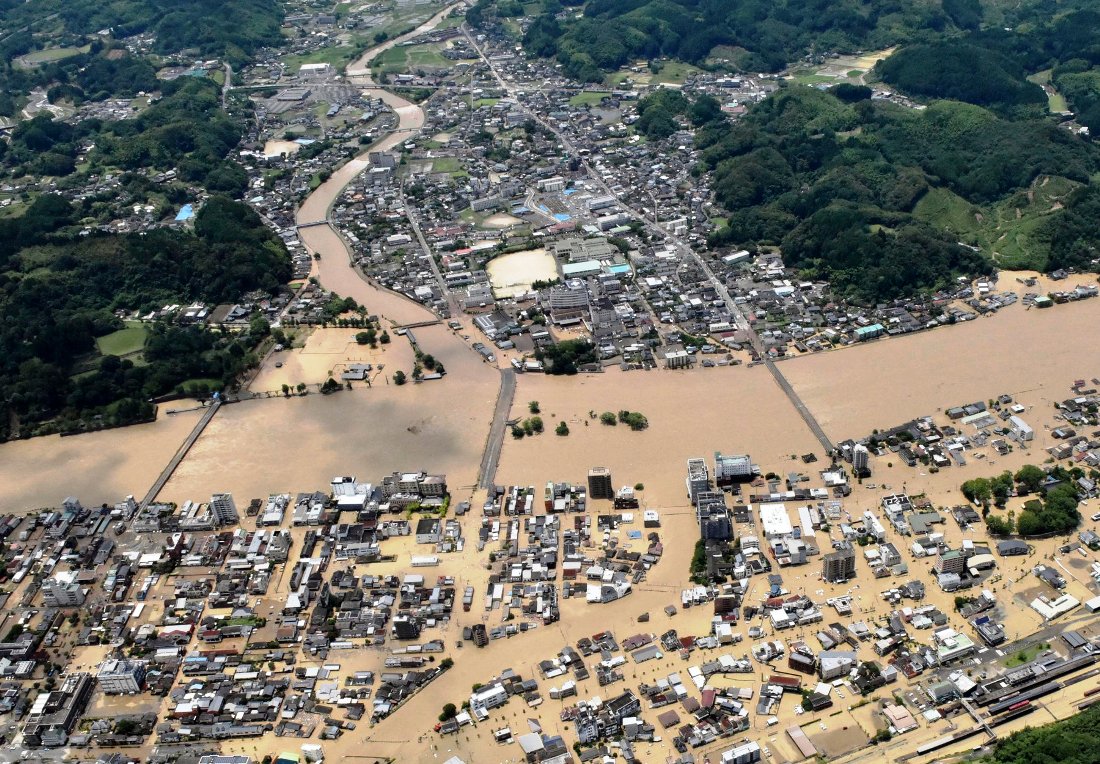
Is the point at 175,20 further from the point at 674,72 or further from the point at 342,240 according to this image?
the point at 342,240

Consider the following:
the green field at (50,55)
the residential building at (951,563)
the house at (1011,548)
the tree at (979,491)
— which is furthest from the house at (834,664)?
the green field at (50,55)

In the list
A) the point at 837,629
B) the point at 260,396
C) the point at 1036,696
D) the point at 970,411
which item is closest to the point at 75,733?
the point at 260,396

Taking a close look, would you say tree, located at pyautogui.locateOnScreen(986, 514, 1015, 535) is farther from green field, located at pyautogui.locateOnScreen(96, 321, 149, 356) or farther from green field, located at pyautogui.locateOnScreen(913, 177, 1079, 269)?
green field, located at pyautogui.locateOnScreen(96, 321, 149, 356)

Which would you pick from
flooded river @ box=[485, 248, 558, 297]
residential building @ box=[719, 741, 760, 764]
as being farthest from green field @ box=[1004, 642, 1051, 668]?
flooded river @ box=[485, 248, 558, 297]

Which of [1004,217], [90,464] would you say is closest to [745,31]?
[1004,217]

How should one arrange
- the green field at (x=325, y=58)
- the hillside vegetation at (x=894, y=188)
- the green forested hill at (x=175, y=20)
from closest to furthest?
the hillside vegetation at (x=894, y=188) → the green field at (x=325, y=58) → the green forested hill at (x=175, y=20)

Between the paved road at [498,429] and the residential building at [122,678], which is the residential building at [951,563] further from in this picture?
the residential building at [122,678]

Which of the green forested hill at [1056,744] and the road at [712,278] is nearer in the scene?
the green forested hill at [1056,744]

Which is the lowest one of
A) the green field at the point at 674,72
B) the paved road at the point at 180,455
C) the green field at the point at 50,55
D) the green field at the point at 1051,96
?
the green field at the point at 50,55
